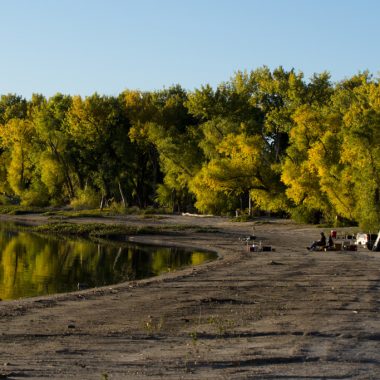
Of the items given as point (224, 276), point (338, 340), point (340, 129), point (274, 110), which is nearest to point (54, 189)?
point (274, 110)

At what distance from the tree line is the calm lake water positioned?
1597cm

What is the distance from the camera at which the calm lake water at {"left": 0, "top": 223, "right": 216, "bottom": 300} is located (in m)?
37.1

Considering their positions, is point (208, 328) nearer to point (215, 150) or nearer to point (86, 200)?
point (215, 150)

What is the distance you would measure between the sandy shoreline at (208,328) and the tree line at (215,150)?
27481mm

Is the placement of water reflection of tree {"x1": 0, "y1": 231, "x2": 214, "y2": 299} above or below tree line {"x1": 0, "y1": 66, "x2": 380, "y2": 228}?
below

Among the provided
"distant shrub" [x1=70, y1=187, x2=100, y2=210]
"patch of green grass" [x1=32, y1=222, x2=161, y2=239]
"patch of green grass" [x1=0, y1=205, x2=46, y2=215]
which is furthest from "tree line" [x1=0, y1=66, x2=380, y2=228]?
"patch of green grass" [x1=32, y1=222, x2=161, y2=239]

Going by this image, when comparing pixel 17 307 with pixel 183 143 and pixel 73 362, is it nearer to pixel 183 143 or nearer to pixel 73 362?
pixel 73 362

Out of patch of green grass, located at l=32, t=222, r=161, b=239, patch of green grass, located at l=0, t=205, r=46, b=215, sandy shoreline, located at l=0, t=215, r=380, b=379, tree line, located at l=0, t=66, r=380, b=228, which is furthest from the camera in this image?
patch of green grass, located at l=0, t=205, r=46, b=215

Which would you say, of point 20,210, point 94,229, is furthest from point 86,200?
point 94,229

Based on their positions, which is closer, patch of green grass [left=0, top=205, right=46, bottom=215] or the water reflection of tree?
the water reflection of tree

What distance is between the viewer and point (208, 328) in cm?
2033

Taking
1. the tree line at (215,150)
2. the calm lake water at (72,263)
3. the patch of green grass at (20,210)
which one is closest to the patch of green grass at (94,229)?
the calm lake water at (72,263)

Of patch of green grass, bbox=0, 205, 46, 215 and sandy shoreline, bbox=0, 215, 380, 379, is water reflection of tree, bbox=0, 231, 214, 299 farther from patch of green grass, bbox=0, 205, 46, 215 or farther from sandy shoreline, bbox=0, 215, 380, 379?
patch of green grass, bbox=0, 205, 46, 215

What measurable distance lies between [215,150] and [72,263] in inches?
1495
